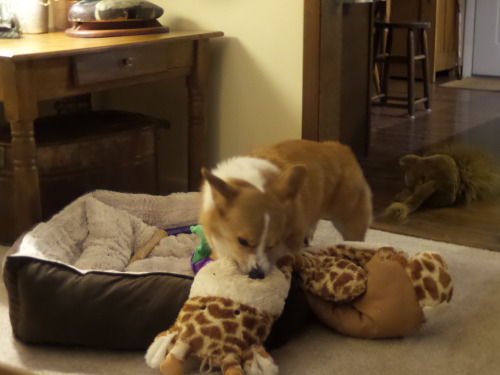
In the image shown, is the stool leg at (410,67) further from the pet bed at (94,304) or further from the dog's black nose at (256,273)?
the dog's black nose at (256,273)

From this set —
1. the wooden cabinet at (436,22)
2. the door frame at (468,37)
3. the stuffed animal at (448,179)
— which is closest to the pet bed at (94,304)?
the stuffed animal at (448,179)

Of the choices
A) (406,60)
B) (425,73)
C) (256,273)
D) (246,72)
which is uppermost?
(246,72)

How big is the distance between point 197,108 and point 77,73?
1.94ft

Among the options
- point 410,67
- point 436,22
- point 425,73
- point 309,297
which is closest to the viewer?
point 309,297

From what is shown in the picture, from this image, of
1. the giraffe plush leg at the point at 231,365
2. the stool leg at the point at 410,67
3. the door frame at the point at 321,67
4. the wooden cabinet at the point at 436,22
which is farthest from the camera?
the wooden cabinet at the point at 436,22

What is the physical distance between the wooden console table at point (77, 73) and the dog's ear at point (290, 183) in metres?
0.82

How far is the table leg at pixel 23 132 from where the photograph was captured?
6.99ft

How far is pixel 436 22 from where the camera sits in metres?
6.49

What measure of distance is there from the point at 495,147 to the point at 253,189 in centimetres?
262

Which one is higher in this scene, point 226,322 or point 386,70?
point 386,70

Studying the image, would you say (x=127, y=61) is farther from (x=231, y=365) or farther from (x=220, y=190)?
(x=231, y=365)

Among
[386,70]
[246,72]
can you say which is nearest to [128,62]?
[246,72]

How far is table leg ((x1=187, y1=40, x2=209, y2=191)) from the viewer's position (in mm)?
2760

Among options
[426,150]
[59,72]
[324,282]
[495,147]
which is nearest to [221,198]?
[324,282]
